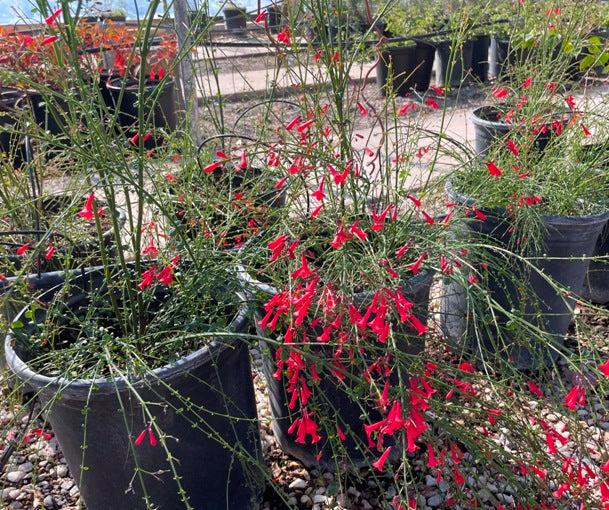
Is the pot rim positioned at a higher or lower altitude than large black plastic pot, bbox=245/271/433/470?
higher

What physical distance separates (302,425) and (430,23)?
6.53 meters

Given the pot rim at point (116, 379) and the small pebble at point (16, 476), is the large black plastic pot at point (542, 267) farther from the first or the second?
the small pebble at point (16, 476)

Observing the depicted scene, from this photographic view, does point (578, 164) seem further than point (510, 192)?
Yes

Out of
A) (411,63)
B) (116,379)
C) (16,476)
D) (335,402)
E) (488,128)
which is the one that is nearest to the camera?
(116,379)

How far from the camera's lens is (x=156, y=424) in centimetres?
132

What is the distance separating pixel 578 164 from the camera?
2.29 metres

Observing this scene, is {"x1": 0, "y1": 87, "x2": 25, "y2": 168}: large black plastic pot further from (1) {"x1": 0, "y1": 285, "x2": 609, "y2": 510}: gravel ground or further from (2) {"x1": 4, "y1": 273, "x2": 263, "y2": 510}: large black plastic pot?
(1) {"x1": 0, "y1": 285, "x2": 609, "y2": 510}: gravel ground

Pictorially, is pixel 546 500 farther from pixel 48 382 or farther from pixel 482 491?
pixel 48 382

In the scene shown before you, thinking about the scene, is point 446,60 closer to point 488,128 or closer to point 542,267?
point 488,128

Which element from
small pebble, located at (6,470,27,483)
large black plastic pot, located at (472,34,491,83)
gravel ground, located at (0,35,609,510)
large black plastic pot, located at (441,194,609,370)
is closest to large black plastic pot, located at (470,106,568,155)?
large black plastic pot, located at (441,194,609,370)

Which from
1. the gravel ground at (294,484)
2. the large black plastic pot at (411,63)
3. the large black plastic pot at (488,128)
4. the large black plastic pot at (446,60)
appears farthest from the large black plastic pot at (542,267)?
the large black plastic pot at (446,60)

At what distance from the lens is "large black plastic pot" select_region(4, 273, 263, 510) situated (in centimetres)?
133

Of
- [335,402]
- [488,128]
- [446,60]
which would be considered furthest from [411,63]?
[335,402]

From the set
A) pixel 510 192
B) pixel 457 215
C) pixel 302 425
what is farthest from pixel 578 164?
pixel 302 425
